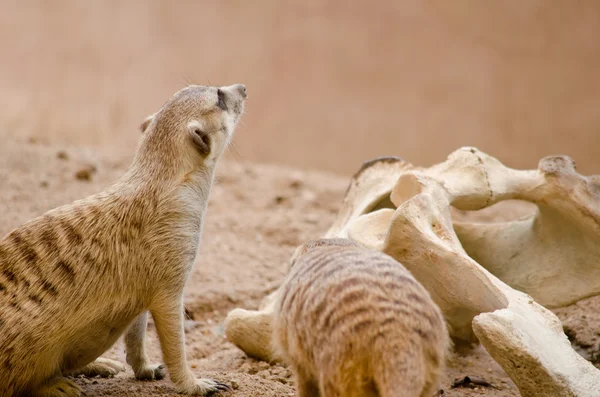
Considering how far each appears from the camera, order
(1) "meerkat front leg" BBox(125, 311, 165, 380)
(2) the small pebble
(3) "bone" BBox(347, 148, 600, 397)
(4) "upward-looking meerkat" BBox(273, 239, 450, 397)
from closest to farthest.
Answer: (4) "upward-looking meerkat" BBox(273, 239, 450, 397)
(3) "bone" BBox(347, 148, 600, 397)
(1) "meerkat front leg" BBox(125, 311, 165, 380)
(2) the small pebble

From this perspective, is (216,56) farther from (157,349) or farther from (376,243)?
(376,243)

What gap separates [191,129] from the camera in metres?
2.62

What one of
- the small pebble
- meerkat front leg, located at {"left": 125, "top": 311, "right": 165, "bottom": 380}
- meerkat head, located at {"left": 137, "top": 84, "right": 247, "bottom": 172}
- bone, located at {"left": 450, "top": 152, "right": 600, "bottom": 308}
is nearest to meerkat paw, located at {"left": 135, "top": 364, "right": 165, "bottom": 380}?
meerkat front leg, located at {"left": 125, "top": 311, "right": 165, "bottom": 380}

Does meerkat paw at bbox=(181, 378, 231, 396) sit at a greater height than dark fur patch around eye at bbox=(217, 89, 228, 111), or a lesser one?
lesser

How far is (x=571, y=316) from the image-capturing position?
11.2ft

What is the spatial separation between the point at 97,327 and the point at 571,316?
2188 mm

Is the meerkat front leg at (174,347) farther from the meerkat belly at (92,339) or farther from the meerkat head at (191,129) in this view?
the meerkat head at (191,129)

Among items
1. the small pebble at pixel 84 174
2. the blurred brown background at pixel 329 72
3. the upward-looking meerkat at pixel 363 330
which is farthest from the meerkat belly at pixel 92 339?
the blurred brown background at pixel 329 72

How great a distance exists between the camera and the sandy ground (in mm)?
2812

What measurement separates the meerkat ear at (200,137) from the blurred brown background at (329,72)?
404cm

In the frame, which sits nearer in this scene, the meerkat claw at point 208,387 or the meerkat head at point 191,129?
the meerkat claw at point 208,387

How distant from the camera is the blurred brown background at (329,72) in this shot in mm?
6074

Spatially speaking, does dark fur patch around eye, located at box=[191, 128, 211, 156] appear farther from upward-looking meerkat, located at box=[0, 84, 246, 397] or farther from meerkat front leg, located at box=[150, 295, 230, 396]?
meerkat front leg, located at box=[150, 295, 230, 396]

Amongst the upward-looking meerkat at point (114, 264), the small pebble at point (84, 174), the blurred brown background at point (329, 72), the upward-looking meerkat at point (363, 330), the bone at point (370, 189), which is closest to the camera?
the upward-looking meerkat at point (363, 330)
